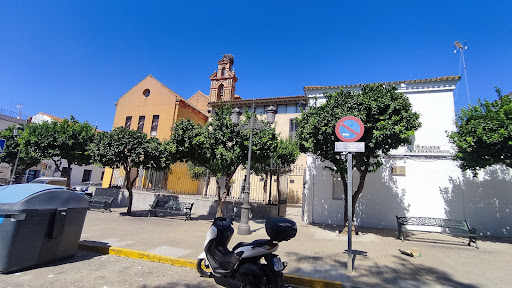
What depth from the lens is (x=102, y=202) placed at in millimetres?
13844

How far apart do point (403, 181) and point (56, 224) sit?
12.8 metres

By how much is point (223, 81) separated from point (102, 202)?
22900 mm

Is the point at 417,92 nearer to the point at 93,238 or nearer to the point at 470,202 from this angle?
the point at 470,202

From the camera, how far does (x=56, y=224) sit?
183 inches

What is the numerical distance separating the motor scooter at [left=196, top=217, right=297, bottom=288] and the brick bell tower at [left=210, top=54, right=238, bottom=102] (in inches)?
A: 1130

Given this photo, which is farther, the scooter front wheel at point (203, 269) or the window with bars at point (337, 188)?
the window with bars at point (337, 188)

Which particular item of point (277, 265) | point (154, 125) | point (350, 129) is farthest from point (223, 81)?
point (277, 265)

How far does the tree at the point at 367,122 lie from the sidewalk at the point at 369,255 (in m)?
2.97

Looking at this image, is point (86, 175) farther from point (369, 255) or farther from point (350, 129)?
point (350, 129)

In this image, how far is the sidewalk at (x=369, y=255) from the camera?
4.82 m

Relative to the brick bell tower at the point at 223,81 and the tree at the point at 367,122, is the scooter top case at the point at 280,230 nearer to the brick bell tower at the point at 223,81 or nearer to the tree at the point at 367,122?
the tree at the point at 367,122

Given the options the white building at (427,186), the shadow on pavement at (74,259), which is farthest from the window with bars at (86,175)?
the shadow on pavement at (74,259)

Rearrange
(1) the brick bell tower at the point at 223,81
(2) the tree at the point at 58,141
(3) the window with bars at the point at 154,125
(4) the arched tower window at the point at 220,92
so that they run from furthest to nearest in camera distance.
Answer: (4) the arched tower window at the point at 220,92 < (1) the brick bell tower at the point at 223,81 < (3) the window with bars at the point at 154,125 < (2) the tree at the point at 58,141

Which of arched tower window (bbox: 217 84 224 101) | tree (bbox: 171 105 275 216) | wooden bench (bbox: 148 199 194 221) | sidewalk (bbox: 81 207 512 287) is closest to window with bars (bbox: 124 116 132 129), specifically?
arched tower window (bbox: 217 84 224 101)
